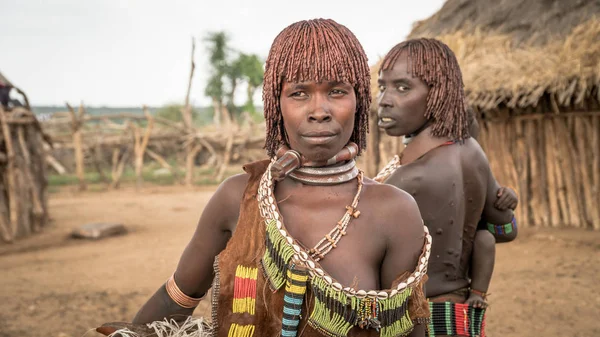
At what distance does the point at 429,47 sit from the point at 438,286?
104 centimetres

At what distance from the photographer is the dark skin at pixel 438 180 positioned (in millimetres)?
2186

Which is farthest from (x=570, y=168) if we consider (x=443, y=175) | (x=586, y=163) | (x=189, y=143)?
(x=189, y=143)

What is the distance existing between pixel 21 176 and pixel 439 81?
807 cm

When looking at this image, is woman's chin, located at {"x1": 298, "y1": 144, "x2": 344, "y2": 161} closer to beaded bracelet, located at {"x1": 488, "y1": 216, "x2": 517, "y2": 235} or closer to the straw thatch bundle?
beaded bracelet, located at {"x1": 488, "y1": 216, "x2": 517, "y2": 235}

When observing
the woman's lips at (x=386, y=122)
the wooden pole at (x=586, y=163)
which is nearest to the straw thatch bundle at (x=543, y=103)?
the wooden pole at (x=586, y=163)

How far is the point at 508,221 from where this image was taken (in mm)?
2523

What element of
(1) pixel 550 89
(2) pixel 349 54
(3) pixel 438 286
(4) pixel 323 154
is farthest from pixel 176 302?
(1) pixel 550 89

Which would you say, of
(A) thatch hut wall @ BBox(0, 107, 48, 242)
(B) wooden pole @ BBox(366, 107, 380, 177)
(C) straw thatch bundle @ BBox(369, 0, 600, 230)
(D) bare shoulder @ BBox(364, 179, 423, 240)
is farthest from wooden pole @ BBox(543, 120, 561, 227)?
(A) thatch hut wall @ BBox(0, 107, 48, 242)

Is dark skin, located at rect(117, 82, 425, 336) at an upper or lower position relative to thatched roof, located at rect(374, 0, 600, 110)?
lower

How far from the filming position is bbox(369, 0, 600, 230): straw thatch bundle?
734 cm

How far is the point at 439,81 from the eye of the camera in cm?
235

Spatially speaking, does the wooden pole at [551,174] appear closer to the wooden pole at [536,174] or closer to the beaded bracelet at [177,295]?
the wooden pole at [536,174]

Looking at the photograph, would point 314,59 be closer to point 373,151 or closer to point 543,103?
point 543,103

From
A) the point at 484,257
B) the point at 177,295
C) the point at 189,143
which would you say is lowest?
the point at 189,143
